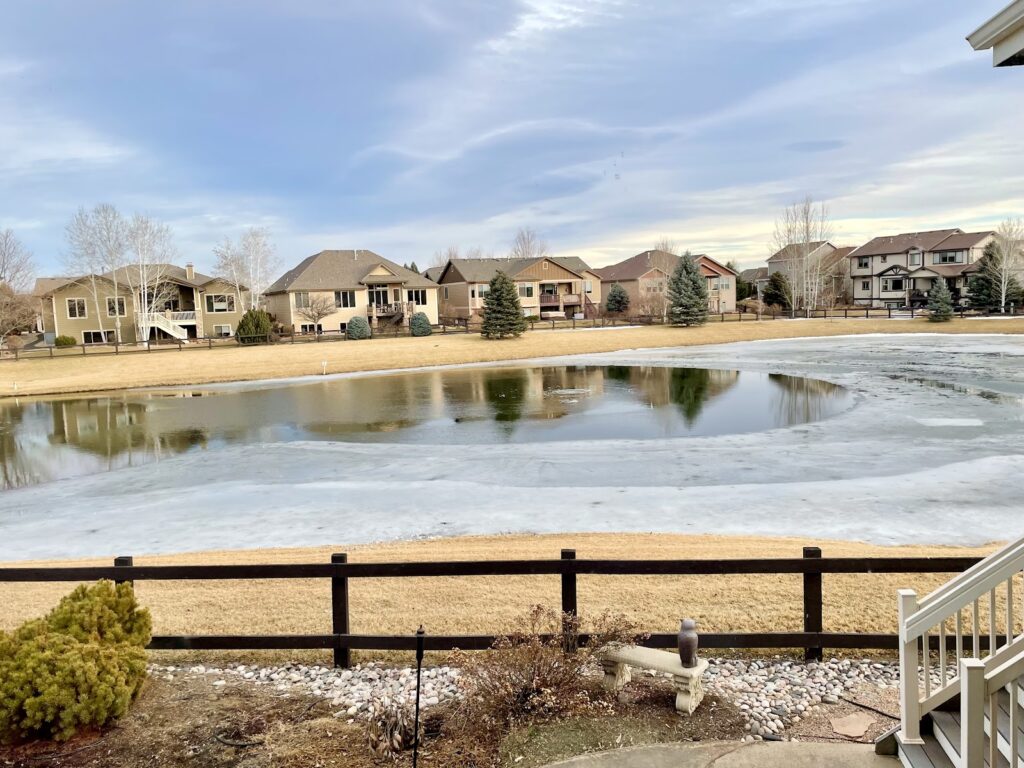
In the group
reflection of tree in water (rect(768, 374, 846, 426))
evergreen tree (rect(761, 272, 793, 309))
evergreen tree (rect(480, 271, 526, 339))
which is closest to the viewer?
reflection of tree in water (rect(768, 374, 846, 426))

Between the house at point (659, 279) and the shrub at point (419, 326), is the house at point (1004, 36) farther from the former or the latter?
the house at point (659, 279)

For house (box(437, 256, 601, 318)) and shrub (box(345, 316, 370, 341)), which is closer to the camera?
shrub (box(345, 316, 370, 341))

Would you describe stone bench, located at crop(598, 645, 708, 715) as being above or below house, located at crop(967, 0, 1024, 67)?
below

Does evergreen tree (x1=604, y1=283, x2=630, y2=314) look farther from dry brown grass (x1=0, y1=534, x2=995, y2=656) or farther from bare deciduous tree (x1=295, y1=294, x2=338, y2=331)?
dry brown grass (x1=0, y1=534, x2=995, y2=656)

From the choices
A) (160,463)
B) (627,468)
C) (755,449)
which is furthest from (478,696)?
(160,463)

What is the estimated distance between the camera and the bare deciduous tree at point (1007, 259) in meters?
75.7

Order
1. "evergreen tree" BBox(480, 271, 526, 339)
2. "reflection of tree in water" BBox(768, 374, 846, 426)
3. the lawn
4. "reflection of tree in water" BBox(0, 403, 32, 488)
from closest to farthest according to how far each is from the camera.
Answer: the lawn < "reflection of tree in water" BBox(0, 403, 32, 488) < "reflection of tree in water" BBox(768, 374, 846, 426) < "evergreen tree" BBox(480, 271, 526, 339)

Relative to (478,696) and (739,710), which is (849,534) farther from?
(478,696)

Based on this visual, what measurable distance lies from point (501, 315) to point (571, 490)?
4767 cm

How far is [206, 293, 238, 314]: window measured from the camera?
70.6 meters

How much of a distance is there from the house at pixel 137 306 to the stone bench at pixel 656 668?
6425 centimetres

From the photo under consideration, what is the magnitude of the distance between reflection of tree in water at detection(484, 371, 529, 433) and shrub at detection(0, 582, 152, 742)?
18370 millimetres

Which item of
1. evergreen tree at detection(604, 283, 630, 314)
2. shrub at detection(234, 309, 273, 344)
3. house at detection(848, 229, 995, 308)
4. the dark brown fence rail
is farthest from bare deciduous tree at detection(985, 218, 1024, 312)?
the dark brown fence rail

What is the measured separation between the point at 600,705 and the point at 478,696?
0.90m
